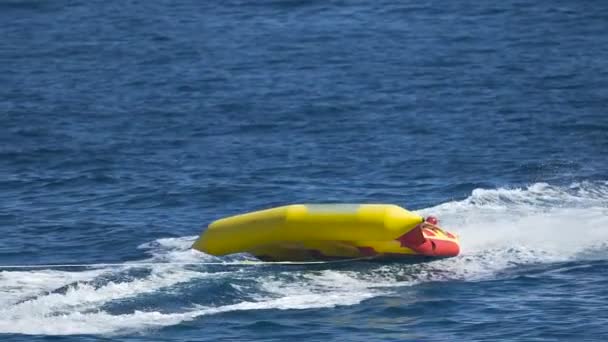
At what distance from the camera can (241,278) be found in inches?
1040

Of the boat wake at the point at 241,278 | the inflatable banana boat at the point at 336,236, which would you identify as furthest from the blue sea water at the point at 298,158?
the inflatable banana boat at the point at 336,236

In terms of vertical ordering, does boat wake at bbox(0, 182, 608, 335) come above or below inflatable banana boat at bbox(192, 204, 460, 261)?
below

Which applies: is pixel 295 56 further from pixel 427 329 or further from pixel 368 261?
pixel 427 329

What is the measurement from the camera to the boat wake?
24625 millimetres

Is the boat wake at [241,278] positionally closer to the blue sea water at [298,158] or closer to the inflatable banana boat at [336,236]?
the blue sea water at [298,158]

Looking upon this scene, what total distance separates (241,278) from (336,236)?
2.08 meters

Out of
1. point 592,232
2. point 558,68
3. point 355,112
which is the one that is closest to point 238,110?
point 355,112

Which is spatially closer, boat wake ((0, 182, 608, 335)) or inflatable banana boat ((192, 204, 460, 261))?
boat wake ((0, 182, 608, 335))

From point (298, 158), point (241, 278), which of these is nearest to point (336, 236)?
point (241, 278)

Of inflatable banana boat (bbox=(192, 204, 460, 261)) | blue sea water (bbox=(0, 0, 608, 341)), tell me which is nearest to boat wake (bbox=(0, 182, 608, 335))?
blue sea water (bbox=(0, 0, 608, 341))

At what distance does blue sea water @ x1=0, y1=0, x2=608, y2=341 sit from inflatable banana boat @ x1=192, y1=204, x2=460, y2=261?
0.30 metres

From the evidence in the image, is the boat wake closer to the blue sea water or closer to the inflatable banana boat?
the blue sea water

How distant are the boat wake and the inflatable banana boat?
27 cm

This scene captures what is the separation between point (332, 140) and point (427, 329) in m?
15.4
